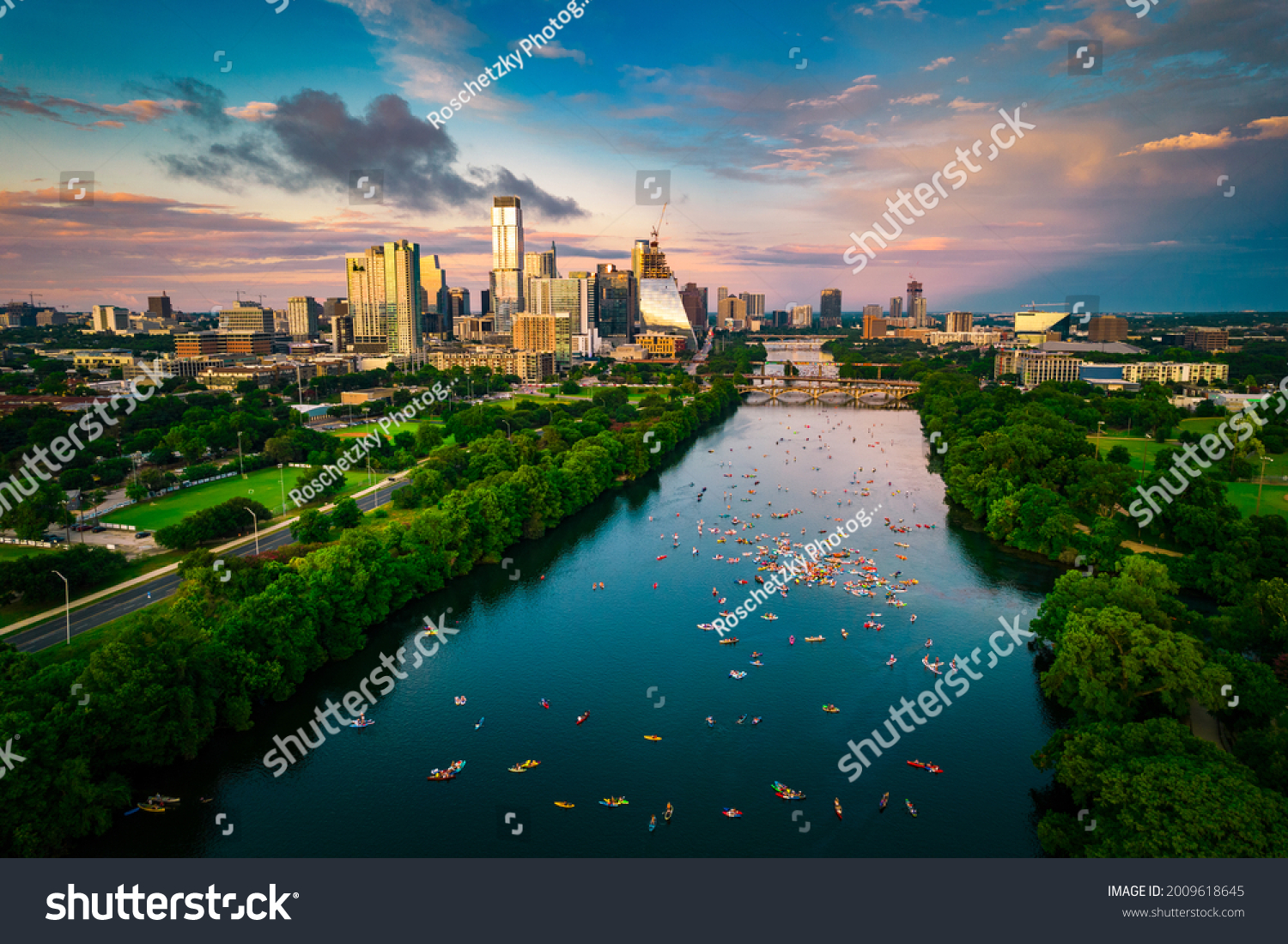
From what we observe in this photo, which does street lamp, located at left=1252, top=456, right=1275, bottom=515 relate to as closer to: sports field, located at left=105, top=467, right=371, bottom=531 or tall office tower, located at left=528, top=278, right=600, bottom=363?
sports field, located at left=105, top=467, right=371, bottom=531

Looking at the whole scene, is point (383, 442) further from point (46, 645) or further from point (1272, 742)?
point (1272, 742)

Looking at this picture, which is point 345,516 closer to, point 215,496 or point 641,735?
point 215,496

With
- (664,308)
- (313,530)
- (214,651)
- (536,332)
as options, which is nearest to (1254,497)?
(313,530)

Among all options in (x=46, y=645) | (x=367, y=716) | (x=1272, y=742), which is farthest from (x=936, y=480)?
(x=46, y=645)

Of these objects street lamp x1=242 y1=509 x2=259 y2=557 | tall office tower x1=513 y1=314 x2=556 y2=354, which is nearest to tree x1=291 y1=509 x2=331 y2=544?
street lamp x1=242 y1=509 x2=259 y2=557

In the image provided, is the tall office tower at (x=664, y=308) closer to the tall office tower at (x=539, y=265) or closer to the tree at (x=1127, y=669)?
the tall office tower at (x=539, y=265)

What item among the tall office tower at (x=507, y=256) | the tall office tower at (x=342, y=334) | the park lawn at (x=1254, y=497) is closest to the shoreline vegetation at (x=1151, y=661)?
the park lawn at (x=1254, y=497)
